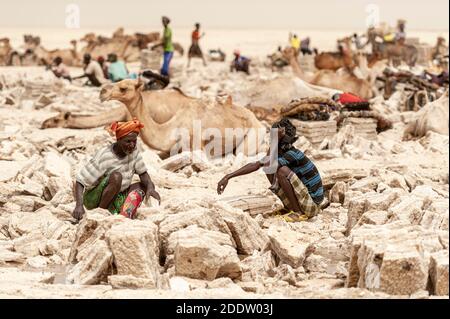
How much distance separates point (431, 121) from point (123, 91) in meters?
4.52

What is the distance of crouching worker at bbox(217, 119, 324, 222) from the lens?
22.0 feet

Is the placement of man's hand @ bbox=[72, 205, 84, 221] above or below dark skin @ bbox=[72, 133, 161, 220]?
below

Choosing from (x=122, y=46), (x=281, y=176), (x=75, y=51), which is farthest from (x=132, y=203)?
(x=122, y=46)

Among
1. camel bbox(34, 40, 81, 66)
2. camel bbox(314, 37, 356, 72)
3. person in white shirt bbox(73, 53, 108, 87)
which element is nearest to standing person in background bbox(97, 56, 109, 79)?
person in white shirt bbox(73, 53, 108, 87)

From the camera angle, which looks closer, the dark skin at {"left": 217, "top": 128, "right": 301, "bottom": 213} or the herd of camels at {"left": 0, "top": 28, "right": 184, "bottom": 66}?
the dark skin at {"left": 217, "top": 128, "right": 301, "bottom": 213}

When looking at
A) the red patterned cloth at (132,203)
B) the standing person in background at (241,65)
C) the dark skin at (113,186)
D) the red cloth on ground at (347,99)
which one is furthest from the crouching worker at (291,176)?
the standing person in background at (241,65)

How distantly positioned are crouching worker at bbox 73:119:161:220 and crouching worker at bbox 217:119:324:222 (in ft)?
2.78

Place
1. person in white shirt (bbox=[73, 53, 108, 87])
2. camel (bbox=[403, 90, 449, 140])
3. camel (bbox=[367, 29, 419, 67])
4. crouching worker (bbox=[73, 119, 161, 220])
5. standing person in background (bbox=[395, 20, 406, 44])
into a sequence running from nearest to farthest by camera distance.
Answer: crouching worker (bbox=[73, 119, 161, 220]) → camel (bbox=[403, 90, 449, 140]) → person in white shirt (bbox=[73, 53, 108, 87]) → camel (bbox=[367, 29, 419, 67]) → standing person in background (bbox=[395, 20, 406, 44])

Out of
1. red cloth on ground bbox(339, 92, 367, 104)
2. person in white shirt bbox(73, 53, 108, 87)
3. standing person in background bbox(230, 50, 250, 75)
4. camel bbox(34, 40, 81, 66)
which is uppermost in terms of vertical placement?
red cloth on ground bbox(339, 92, 367, 104)

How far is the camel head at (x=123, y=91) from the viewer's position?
31.5 ft

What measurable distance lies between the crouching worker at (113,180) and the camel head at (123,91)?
11.4 ft

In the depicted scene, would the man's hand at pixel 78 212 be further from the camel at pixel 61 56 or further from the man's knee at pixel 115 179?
the camel at pixel 61 56

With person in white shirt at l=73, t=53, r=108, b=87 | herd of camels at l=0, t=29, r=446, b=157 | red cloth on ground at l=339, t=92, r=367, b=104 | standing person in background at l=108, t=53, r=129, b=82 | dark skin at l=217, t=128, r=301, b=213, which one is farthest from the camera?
person in white shirt at l=73, t=53, r=108, b=87

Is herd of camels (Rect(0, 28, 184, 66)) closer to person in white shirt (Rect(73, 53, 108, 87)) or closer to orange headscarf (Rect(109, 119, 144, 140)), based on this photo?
person in white shirt (Rect(73, 53, 108, 87))
